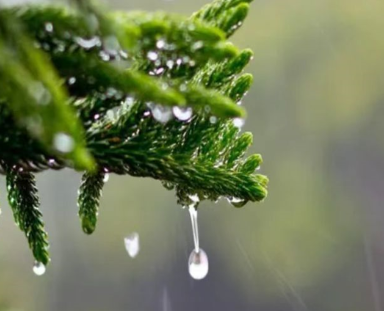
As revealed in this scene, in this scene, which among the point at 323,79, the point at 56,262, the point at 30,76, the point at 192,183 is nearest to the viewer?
the point at 30,76

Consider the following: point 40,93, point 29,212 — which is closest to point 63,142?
point 40,93

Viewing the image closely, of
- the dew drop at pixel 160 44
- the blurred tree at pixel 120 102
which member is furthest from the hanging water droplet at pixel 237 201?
the dew drop at pixel 160 44

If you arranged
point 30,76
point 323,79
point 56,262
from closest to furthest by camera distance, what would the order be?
point 30,76
point 56,262
point 323,79

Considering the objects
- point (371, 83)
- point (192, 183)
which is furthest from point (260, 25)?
point (192, 183)

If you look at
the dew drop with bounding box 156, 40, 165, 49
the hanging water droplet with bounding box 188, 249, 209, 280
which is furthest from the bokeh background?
the dew drop with bounding box 156, 40, 165, 49

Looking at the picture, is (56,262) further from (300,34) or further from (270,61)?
(300,34)

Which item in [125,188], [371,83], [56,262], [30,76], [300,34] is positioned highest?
[300,34]

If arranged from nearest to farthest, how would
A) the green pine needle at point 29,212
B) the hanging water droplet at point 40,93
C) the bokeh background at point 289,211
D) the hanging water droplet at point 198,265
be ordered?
the hanging water droplet at point 40,93 < the green pine needle at point 29,212 < the hanging water droplet at point 198,265 < the bokeh background at point 289,211

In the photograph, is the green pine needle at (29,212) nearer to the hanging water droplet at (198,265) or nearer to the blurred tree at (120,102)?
the blurred tree at (120,102)
